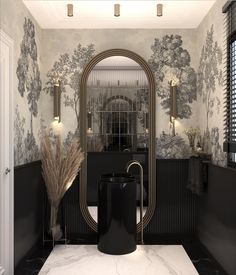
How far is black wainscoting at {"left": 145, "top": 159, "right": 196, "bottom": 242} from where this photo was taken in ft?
12.5

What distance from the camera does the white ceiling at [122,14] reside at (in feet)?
10.5

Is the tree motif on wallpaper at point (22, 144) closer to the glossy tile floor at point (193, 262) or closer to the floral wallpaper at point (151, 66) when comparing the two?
the floral wallpaper at point (151, 66)

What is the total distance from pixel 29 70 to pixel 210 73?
5.95 ft

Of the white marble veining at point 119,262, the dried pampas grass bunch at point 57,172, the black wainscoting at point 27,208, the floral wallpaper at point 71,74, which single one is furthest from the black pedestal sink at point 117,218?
the floral wallpaper at point 71,74

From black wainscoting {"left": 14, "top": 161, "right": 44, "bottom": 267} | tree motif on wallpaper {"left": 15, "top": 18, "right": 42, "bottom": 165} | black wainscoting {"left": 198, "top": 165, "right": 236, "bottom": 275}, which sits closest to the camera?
black wainscoting {"left": 198, "top": 165, "right": 236, "bottom": 275}

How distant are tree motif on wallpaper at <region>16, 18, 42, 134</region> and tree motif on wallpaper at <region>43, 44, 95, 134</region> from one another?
225mm

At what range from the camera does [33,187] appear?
132 inches

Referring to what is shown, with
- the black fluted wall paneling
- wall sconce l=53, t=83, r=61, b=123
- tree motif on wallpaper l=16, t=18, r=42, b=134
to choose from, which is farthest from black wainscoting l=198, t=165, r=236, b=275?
tree motif on wallpaper l=16, t=18, r=42, b=134

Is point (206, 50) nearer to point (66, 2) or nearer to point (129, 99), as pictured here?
point (129, 99)

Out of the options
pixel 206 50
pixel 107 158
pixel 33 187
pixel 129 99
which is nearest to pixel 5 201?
pixel 33 187

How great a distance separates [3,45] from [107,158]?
169cm

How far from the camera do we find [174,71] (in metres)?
3.86

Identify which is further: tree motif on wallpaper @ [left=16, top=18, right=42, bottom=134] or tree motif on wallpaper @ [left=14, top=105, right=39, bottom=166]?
tree motif on wallpaper @ [left=16, top=18, right=42, bottom=134]

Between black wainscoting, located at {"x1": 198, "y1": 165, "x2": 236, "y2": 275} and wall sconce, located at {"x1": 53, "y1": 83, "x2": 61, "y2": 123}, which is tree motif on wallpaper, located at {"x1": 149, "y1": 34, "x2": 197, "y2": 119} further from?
wall sconce, located at {"x1": 53, "y1": 83, "x2": 61, "y2": 123}
